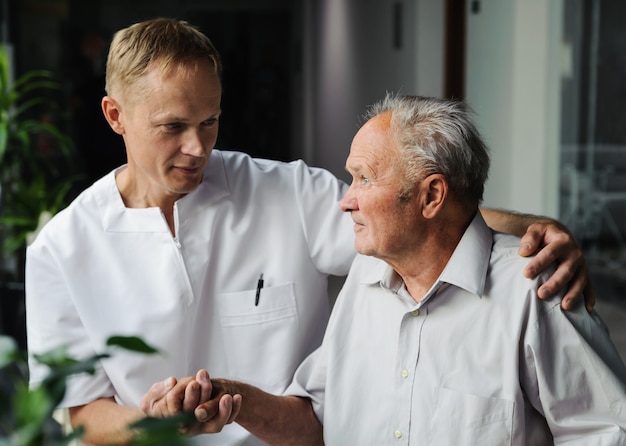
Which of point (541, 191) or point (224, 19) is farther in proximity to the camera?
point (224, 19)

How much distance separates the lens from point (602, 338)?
156 centimetres

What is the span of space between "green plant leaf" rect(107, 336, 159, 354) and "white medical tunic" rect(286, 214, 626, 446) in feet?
3.01

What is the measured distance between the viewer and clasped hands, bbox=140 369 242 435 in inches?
60.3

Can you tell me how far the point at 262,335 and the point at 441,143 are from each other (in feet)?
2.07

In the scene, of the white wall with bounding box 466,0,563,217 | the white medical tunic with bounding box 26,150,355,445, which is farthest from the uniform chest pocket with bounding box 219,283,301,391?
the white wall with bounding box 466,0,563,217

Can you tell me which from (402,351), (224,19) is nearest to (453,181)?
(402,351)

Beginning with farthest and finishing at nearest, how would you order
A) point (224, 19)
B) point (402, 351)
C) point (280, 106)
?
1. point (280, 106)
2. point (224, 19)
3. point (402, 351)

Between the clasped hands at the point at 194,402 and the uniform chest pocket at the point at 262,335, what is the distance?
35 cm

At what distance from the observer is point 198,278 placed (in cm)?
193

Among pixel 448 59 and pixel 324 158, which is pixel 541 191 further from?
pixel 324 158

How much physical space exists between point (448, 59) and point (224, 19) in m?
7.78

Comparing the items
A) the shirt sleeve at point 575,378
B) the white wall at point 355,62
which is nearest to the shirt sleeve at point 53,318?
the shirt sleeve at point 575,378

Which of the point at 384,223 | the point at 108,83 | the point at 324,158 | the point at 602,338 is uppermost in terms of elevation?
the point at 108,83

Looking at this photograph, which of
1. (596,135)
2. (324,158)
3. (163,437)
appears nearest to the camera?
Answer: (163,437)
